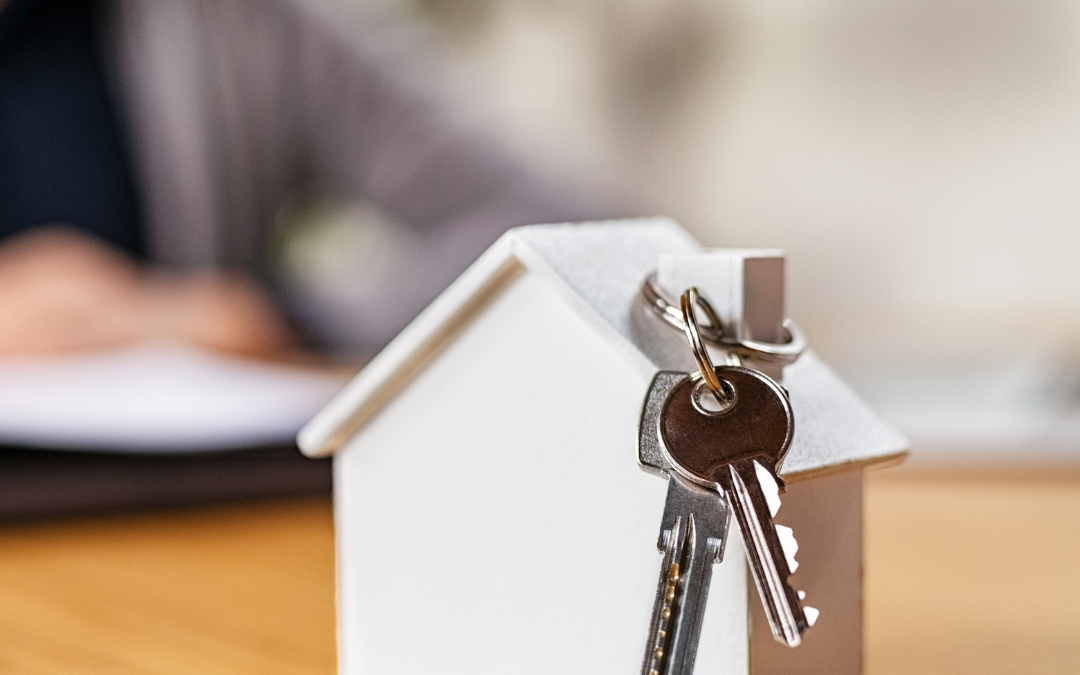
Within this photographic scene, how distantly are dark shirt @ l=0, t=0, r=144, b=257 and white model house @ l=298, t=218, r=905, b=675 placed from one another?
1.68m

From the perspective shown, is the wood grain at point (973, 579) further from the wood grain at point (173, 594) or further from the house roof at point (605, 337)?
the wood grain at point (173, 594)

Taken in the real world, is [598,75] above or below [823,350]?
above

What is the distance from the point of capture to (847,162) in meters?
1.53

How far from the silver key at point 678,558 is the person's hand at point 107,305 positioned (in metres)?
1.42

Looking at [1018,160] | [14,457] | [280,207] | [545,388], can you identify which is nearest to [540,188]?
[280,207]

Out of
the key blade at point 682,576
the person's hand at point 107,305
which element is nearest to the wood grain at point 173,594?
the key blade at point 682,576

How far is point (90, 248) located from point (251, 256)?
0.92ft

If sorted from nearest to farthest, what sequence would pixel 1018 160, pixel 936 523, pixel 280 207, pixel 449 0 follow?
1. pixel 936 523
2. pixel 1018 160
3. pixel 449 0
4. pixel 280 207

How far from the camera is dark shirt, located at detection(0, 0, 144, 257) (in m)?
1.83

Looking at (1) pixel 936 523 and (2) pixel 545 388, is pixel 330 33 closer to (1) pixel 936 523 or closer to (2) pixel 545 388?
(1) pixel 936 523

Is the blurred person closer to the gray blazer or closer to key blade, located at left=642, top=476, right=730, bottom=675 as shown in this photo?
the gray blazer

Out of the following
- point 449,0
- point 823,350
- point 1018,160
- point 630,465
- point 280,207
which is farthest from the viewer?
point 280,207

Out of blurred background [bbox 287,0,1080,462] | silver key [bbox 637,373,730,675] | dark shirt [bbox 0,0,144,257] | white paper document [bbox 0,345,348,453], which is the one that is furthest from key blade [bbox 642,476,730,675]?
dark shirt [bbox 0,0,144,257]

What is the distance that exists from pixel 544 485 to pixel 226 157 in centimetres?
169
